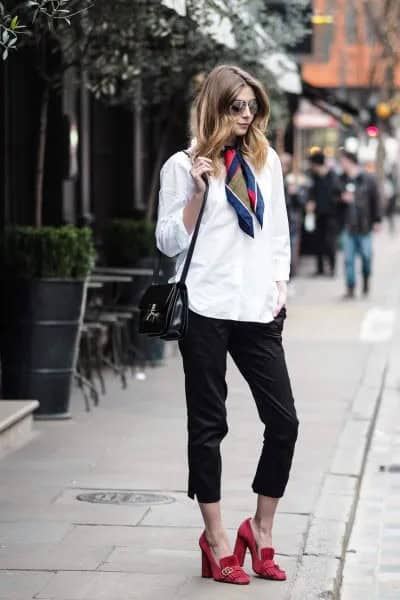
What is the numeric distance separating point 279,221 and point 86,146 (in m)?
9.24

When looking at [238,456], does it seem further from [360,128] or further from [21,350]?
[360,128]

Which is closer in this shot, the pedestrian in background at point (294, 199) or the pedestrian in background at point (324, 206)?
the pedestrian in background at point (294, 199)

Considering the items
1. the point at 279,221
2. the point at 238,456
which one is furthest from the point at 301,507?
the point at 279,221

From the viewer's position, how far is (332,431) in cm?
1006

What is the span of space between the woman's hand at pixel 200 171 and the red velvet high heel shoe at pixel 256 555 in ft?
4.41

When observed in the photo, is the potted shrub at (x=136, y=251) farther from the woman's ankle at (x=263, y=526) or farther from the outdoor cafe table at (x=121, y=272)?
the woman's ankle at (x=263, y=526)

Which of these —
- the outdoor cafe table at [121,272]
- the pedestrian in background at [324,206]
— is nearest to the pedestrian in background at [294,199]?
the pedestrian in background at [324,206]

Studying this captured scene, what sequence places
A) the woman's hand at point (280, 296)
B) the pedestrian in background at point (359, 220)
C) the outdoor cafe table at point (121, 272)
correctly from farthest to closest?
the pedestrian in background at point (359, 220), the outdoor cafe table at point (121, 272), the woman's hand at point (280, 296)

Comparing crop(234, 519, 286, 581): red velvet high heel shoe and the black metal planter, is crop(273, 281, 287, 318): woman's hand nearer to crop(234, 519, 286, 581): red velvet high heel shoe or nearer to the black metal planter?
crop(234, 519, 286, 581): red velvet high heel shoe

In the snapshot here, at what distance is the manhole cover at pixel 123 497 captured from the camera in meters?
7.52

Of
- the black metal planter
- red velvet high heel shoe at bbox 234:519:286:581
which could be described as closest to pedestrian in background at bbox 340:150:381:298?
the black metal planter

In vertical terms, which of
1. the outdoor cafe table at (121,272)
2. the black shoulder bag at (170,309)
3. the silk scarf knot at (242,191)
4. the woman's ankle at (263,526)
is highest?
the silk scarf knot at (242,191)

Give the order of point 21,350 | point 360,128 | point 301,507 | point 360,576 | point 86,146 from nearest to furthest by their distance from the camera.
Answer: point 360,576 → point 301,507 → point 21,350 → point 86,146 → point 360,128

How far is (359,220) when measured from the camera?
68.9 feet
